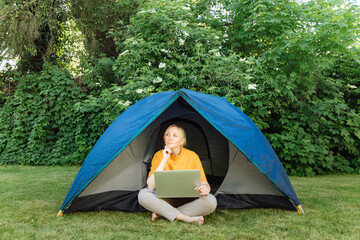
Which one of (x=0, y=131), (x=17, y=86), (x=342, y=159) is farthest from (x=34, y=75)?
(x=342, y=159)

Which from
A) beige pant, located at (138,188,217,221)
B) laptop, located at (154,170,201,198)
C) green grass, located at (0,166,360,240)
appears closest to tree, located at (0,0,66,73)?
green grass, located at (0,166,360,240)

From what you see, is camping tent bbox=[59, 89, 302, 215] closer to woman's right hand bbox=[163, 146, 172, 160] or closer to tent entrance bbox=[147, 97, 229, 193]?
tent entrance bbox=[147, 97, 229, 193]

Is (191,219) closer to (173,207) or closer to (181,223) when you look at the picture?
(181,223)

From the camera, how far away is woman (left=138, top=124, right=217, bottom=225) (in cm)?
235

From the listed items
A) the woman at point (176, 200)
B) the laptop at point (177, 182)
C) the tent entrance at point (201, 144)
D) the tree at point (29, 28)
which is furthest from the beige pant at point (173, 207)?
the tree at point (29, 28)

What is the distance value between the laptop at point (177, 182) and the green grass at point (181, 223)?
27cm

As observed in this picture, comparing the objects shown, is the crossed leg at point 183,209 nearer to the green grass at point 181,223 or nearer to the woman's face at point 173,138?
the green grass at point 181,223

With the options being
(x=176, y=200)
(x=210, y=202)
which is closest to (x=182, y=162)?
(x=176, y=200)

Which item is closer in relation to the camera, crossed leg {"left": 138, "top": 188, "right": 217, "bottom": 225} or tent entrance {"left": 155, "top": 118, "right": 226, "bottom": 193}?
crossed leg {"left": 138, "top": 188, "right": 217, "bottom": 225}

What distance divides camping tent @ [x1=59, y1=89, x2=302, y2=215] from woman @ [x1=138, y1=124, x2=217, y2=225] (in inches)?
11.9

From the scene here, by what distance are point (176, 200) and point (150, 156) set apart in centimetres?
78

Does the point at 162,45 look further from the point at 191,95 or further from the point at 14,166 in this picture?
the point at 14,166

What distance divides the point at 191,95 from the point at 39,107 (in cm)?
497

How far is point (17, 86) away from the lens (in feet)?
20.5
